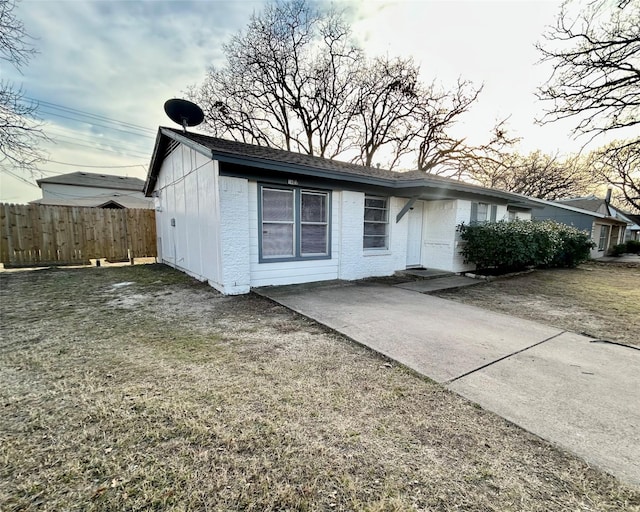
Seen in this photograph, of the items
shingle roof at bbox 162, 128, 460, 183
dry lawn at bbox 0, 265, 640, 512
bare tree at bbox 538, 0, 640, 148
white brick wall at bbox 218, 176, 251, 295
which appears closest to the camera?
dry lawn at bbox 0, 265, 640, 512

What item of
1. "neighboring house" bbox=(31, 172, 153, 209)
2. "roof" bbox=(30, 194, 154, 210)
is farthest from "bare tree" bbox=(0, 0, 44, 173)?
"roof" bbox=(30, 194, 154, 210)

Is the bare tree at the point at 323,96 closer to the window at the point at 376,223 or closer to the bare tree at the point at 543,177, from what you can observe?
the bare tree at the point at 543,177

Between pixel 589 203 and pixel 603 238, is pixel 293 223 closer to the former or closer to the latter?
pixel 603 238

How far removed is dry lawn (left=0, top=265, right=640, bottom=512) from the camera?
1.50 metres

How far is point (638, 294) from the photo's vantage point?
7.03m

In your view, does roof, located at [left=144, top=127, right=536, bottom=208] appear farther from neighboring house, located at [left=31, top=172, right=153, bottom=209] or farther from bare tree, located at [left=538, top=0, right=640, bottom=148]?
neighboring house, located at [left=31, top=172, right=153, bottom=209]

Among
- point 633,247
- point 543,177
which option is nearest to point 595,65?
point 543,177

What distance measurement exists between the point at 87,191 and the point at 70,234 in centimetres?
2040

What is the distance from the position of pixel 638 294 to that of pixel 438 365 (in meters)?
7.77

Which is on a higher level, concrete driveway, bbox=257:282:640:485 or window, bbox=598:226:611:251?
window, bbox=598:226:611:251

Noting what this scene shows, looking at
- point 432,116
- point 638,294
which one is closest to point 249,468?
point 638,294

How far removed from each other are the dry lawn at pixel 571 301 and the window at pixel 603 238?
1418 cm

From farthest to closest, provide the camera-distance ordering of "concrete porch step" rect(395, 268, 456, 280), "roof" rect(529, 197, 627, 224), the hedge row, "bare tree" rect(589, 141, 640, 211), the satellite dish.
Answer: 1. "roof" rect(529, 197, 627, 224)
2. "bare tree" rect(589, 141, 640, 211)
3. the hedge row
4. "concrete porch step" rect(395, 268, 456, 280)
5. the satellite dish

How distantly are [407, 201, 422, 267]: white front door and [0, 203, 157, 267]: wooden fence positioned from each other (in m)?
10.0
